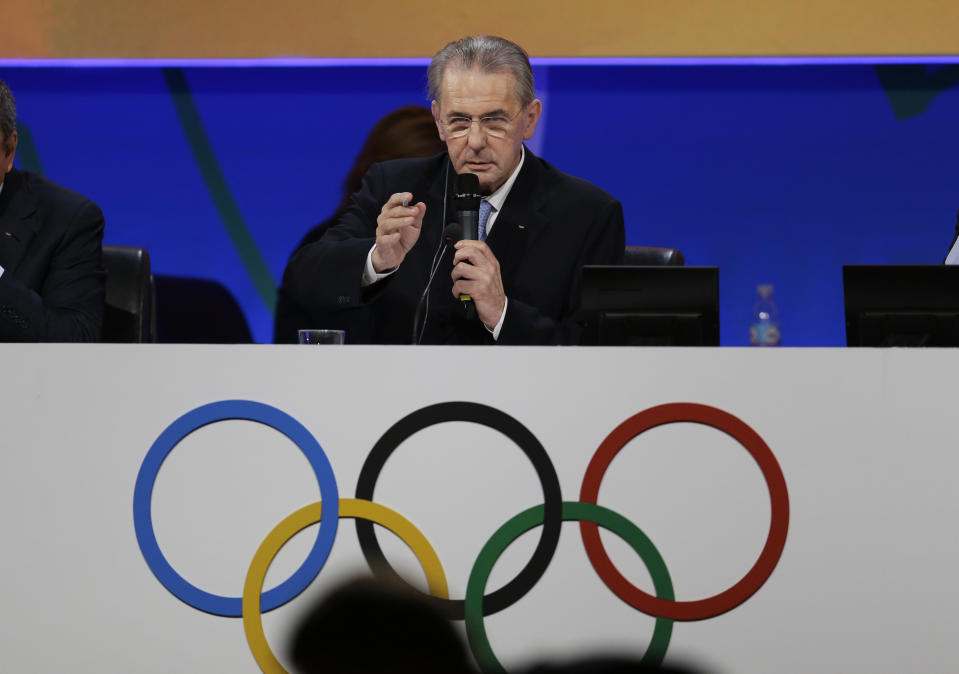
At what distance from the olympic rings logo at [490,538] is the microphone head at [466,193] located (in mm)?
497

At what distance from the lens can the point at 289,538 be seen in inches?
52.2

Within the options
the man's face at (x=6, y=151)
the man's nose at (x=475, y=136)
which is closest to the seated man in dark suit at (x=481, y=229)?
the man's nose at (x=475, y=136)

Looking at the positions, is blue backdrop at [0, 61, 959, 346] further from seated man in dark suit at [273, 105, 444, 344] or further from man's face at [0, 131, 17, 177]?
man's face at [0, 131, 17, 177]

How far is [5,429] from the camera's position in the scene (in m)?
1.37

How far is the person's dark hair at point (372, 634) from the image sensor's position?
1.29 meters

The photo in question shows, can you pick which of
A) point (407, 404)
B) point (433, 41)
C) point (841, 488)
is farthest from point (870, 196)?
point (407, 404)

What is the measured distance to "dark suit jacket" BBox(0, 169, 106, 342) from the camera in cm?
215

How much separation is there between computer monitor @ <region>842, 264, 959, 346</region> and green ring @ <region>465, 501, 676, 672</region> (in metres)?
0.50

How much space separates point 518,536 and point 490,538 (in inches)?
1.5

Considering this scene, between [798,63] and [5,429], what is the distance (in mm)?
A: 2829

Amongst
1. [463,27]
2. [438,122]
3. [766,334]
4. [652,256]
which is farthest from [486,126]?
[766,334]

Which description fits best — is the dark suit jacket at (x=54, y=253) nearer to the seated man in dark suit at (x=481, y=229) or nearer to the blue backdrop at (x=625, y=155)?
the seated man in dark suit at (x=481, y=229)

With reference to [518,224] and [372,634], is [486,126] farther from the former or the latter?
[372,634]

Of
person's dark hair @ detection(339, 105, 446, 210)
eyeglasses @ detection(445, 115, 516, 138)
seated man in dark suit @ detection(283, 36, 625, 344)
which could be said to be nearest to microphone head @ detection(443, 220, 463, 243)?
seated man in dark suit @ detection(283, 36, 625, 344)
